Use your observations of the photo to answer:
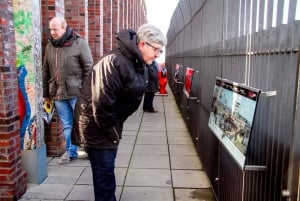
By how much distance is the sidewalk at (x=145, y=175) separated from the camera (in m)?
4.15

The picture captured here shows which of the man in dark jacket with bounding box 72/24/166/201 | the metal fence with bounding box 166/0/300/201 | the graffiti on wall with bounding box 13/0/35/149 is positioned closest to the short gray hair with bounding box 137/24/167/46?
the man in dark jacket with bounding box 72/24/166/201

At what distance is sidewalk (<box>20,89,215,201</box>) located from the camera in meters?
4.15

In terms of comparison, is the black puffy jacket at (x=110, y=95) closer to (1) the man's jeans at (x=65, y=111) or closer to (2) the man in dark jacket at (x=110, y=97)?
(2) the man in dark jacket at (x=110, y=97)

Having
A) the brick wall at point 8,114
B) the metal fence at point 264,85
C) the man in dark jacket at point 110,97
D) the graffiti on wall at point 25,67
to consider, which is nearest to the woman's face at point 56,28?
the graffiti on wall at point 25,67

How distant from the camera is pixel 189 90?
261 inches

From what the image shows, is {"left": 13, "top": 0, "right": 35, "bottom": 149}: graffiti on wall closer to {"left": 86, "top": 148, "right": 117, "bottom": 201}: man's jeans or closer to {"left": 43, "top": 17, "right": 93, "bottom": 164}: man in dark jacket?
{"left": 43, "top": 17, "right": 93, "bottom": 164}: man in dark jacket

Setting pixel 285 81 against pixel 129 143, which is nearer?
pixel 285 81

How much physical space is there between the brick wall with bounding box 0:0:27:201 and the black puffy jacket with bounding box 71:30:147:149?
2.94 feet

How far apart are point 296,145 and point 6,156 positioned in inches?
116

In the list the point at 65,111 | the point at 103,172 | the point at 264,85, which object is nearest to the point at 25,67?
the point at 65,111

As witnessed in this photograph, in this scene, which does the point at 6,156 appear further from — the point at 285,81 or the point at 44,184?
the point at 285,81

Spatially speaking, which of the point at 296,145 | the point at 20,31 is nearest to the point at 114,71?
the point at 296,145

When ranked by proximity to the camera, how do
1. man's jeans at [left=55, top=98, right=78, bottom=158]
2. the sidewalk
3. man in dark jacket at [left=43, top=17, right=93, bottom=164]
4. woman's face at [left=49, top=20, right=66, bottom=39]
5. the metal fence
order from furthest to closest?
1. man's jeans at [left=55, top=98, right=78, bottom=158]
2. man in dark jacket at [left=43, top=17, right=93, bottom=164]
3. woman's face at [left=49, top=20, right=66, bottom=39]
4. the sidewalk
5. the metal fence


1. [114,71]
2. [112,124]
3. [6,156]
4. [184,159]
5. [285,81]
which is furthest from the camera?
[184,159]
